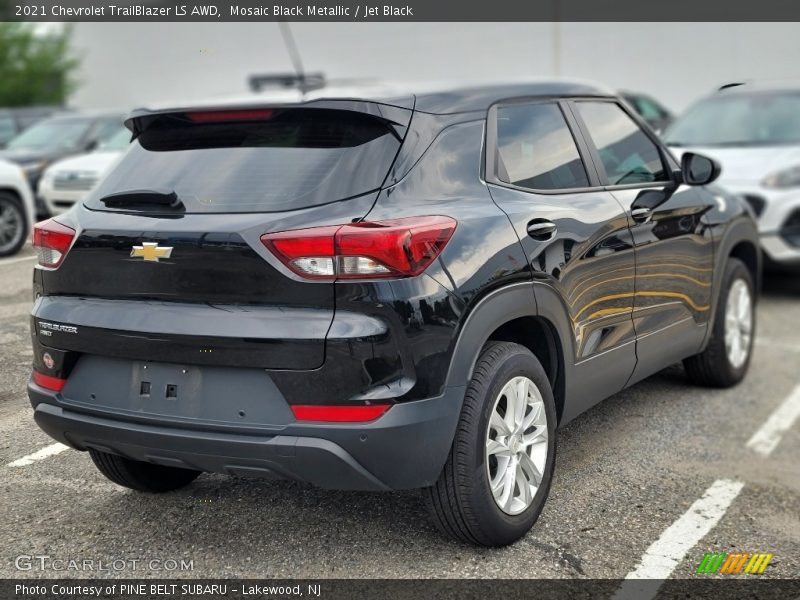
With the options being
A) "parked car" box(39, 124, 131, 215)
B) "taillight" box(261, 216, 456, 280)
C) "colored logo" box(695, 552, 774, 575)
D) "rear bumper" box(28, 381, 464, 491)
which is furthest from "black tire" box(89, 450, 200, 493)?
"parked car" box(39, 124, 131, 215)

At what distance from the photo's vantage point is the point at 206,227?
10.5 ft

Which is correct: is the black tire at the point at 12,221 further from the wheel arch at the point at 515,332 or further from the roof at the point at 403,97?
the wheel arch at the point at 515,332

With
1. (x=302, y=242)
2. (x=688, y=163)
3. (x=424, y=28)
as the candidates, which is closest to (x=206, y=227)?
(x=302, y=242)

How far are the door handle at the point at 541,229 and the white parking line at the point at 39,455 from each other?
2.24m

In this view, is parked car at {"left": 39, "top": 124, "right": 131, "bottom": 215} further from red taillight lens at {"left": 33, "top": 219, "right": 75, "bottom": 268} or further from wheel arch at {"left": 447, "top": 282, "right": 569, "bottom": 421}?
wheel arch at {"left": 447, "top": 282, "right": 569, "bottom": 421}

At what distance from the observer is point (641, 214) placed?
4.47 m

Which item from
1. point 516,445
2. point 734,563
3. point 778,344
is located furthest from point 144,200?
point 778,344

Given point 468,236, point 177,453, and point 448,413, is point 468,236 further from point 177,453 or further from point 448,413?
point 177,453

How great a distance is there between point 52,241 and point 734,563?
9.36 feet

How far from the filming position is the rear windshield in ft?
10.7

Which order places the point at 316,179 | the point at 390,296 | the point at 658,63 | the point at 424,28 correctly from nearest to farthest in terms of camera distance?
the point at 390,296
the point at 316,179
the point at 658,63
the point at 424,28

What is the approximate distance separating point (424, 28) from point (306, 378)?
2534cm

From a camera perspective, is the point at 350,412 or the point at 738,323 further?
the point at 738,323

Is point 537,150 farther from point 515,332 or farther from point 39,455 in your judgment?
point 39,455
